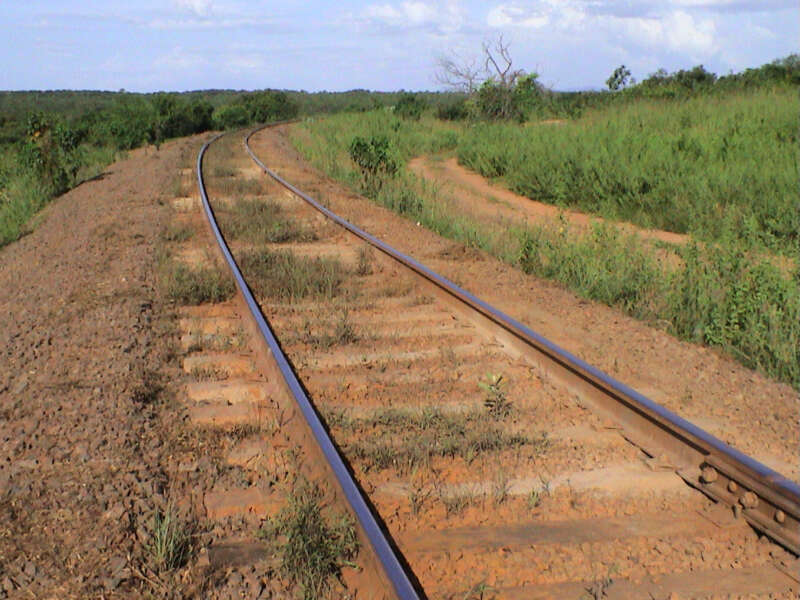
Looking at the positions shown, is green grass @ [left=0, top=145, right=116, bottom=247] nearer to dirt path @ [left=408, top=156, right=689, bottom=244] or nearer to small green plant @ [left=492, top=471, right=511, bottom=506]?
dirt path @ [left=408, top=156, right=689, bottom=244]

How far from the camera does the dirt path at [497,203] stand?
12578 millimetres

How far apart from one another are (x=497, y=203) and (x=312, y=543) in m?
13.3

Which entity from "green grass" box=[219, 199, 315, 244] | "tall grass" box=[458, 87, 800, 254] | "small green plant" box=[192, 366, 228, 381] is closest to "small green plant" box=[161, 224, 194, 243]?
"green grass" box=[219, 199, 315, 244]

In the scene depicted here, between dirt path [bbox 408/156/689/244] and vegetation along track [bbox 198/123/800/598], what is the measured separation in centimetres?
569

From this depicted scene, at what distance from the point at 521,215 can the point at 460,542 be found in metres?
11.5

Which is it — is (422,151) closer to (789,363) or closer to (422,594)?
(789,363)

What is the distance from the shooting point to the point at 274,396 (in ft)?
16.8

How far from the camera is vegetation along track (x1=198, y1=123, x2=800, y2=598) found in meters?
3.35

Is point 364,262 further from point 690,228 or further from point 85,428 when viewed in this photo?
point 690,228

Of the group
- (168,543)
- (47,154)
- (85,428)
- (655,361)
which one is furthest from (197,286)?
(47,154)

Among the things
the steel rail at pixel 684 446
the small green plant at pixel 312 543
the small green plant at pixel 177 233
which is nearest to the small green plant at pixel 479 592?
the small green plant at pixel 312 543

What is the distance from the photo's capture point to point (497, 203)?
52.9 feet

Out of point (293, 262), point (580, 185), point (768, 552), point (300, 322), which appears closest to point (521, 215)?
point (580, 185)

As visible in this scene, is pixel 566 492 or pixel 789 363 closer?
pixel 566 492
